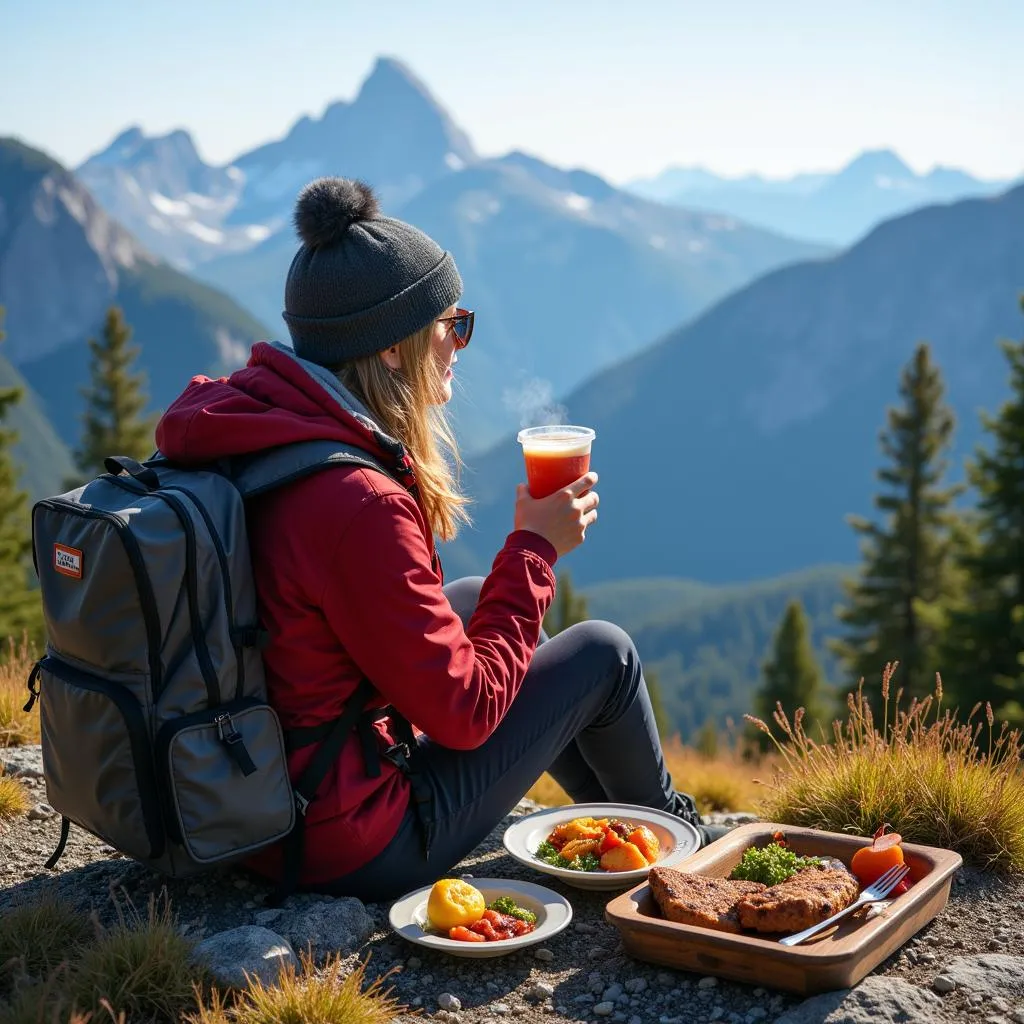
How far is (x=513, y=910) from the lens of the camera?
3.82 meters

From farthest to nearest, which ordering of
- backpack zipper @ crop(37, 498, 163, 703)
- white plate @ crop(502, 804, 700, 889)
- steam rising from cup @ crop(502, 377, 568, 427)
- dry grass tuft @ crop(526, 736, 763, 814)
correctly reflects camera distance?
dry grass tuft @ crop(526, 736, 763, 814) < steam rising from cup @ crop(502, 377, 568, 427) < white plate @ crop(502, 804, 700, 889) < backpack zipper @ crop(37, 498, 163, 703)

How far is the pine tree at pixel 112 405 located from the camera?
39.6m

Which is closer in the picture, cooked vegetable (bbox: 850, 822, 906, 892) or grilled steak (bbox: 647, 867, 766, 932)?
grilled steak (bbox: 647, 867, 766, 932)

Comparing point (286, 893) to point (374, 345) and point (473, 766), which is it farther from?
point (374, 345)

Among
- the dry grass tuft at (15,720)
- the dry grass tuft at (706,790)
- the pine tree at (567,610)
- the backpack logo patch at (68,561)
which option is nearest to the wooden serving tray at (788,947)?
the backpack logo patch at (68,561)

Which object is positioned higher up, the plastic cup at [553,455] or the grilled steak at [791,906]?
the plastic cup at [553,455]

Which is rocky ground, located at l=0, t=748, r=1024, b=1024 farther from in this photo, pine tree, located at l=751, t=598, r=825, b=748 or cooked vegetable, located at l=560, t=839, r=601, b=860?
pine tree, located at l=751, t=598, r=825, b=748

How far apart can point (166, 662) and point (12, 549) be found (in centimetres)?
2818

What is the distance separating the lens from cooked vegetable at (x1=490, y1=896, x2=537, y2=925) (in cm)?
380

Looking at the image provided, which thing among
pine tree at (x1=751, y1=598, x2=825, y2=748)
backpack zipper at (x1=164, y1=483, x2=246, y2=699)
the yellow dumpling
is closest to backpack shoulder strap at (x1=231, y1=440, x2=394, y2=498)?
backpack zipper at (x1=164, y1=483, x2=246, y2=699)

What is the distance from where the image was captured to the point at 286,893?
146 inches

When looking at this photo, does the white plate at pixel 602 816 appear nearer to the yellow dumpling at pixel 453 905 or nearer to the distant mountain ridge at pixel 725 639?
the yellow dumpling at pixel 453 905

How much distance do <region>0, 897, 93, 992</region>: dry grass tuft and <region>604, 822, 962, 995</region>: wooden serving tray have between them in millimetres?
1648

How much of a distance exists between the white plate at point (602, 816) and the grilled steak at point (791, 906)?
0.47 meters
